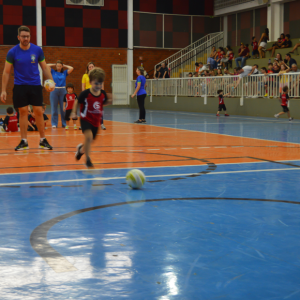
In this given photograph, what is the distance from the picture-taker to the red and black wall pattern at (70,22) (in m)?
29.7

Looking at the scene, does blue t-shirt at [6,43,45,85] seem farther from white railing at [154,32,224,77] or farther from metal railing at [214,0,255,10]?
metal railing at [214,0,255,10]

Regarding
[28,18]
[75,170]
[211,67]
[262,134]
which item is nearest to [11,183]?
[75,170]

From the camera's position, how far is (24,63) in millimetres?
8258

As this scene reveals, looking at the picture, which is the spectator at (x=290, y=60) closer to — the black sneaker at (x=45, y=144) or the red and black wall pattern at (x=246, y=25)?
the red and black wall pattern at (x=246, y=25)

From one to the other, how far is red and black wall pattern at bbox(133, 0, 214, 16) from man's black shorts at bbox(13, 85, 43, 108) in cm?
2551

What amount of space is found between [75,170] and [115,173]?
60 cm

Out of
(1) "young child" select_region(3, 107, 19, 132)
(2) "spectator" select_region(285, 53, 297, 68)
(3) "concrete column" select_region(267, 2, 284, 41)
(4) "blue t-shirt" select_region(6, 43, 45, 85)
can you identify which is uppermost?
(3) "concrete column" select_region(267, 2, 284, 41)

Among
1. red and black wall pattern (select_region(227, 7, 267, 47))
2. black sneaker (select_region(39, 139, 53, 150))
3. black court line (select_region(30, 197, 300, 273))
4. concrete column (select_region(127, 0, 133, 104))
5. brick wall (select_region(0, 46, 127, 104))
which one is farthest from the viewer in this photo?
concrete column (select_region(127, 0, 133, 104))

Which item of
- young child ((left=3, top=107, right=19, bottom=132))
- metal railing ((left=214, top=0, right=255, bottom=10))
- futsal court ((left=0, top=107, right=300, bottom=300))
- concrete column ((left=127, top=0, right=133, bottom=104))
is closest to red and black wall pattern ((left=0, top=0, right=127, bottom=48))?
concrete column ((left=127, top=0, right=133, bottom=104))

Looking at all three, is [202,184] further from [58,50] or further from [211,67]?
[58,50]

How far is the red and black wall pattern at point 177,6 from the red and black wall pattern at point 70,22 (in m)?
1.37

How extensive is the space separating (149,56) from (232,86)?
12.8 meters

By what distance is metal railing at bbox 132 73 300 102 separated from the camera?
18.6 m

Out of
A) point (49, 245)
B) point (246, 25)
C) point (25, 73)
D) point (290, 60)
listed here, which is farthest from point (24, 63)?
point (246, 25)
